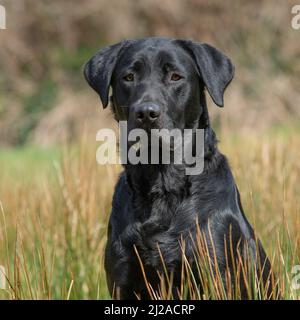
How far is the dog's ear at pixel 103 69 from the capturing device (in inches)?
148

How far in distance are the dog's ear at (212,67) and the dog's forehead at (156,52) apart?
0.05 meters

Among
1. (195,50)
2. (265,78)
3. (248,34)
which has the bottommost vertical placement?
(195,50)

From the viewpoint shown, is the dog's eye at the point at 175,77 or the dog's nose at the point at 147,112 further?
the dog's eye at the point at 175,77

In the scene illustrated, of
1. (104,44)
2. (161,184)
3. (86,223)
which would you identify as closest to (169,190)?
(161,184)

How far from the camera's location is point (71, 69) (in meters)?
19.4

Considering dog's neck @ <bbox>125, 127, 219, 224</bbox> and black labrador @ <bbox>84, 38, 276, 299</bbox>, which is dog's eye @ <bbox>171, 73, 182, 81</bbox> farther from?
dog's neck @ <bbox>125, 127, 219, 224</bbox>

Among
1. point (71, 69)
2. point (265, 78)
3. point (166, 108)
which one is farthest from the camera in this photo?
point (71, 69)

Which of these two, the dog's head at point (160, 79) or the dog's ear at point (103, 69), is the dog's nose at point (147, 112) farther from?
the dog's ear at point (103, 69)

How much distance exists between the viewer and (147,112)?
333 cm

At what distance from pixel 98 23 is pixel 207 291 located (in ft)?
57.3

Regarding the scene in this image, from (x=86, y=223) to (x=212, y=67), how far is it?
1562 mm

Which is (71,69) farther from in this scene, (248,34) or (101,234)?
(101,234)

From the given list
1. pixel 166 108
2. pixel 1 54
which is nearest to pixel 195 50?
pixel 166 108

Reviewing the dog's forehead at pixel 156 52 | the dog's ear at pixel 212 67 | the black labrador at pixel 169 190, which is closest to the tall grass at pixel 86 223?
the black labrador at pixel 169 190
